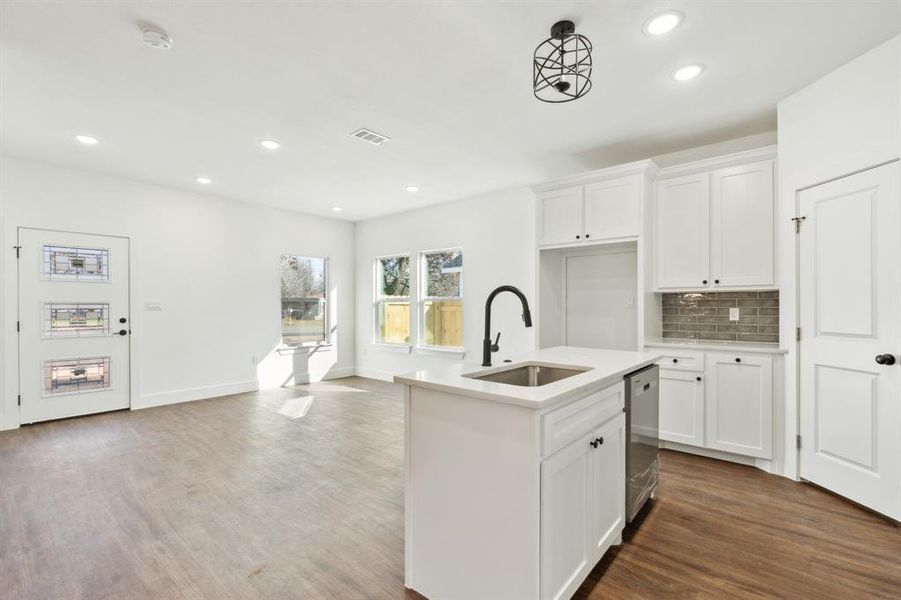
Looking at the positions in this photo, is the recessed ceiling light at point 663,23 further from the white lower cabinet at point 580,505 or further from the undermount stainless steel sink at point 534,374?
the white lower cabinet at point 580,505

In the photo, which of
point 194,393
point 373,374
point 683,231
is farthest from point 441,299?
point 194,393

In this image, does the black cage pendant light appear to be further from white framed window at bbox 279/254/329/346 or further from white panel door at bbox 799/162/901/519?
white framed window at bbox 279/254/329/346

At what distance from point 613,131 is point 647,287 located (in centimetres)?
139

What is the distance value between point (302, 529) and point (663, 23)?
3394 millimetres

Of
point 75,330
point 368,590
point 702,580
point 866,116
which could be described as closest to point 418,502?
point 368,590

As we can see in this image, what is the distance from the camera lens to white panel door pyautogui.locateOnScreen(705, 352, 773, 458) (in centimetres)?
316

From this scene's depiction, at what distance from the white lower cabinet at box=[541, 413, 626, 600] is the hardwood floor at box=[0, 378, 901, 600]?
22cm

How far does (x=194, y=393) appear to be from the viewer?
18.0 feet

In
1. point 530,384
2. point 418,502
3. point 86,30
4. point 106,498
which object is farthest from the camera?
point 106,498

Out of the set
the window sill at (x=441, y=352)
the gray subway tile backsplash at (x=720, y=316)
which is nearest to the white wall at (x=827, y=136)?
the gray subway tile backsplash at (x=720, y=316)

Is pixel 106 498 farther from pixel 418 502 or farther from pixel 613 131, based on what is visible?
pixel 613 131

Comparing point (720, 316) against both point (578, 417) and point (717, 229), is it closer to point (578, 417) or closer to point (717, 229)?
point (717, 229)

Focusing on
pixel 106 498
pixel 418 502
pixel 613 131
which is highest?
pixel 613 131

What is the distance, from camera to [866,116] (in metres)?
2.53
